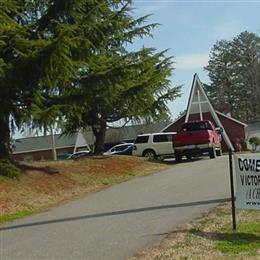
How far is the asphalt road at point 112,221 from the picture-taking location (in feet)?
31.3

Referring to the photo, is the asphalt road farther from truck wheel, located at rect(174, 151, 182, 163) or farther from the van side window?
the van side window

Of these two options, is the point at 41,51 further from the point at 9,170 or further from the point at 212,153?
the point at 212,153

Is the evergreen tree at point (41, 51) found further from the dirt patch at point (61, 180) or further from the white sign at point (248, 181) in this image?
the white sign at point (248, 181)

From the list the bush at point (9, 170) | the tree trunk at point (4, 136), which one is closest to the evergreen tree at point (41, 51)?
the tree trunk at point (4, 136)

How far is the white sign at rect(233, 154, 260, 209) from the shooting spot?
9781 mm

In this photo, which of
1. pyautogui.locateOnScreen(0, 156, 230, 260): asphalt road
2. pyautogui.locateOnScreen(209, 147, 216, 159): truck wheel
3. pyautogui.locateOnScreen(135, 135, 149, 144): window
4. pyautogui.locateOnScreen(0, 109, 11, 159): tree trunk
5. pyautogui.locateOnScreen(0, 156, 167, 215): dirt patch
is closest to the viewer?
pyautogui.locateOnScreen(0, 156, 230, 260): asphalt road

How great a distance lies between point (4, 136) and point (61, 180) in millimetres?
2484

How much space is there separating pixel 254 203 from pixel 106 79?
1094cm

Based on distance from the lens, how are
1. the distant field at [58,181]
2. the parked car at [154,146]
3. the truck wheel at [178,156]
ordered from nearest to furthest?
the distant field at [58,181] < the truck wheel at [178,156] < the parked car at [154,146]

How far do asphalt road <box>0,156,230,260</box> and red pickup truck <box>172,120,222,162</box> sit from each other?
11.4m

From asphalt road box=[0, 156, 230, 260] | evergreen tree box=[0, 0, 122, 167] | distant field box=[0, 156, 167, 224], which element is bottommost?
asphalt road box=[0, 156, 230, 260]

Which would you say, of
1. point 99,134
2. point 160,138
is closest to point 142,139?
point 160,138

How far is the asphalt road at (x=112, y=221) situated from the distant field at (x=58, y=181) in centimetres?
89

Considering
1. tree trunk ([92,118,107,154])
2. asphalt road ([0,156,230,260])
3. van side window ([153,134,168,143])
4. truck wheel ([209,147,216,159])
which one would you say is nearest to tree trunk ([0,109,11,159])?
asphalt road ([0,156,230,260])
